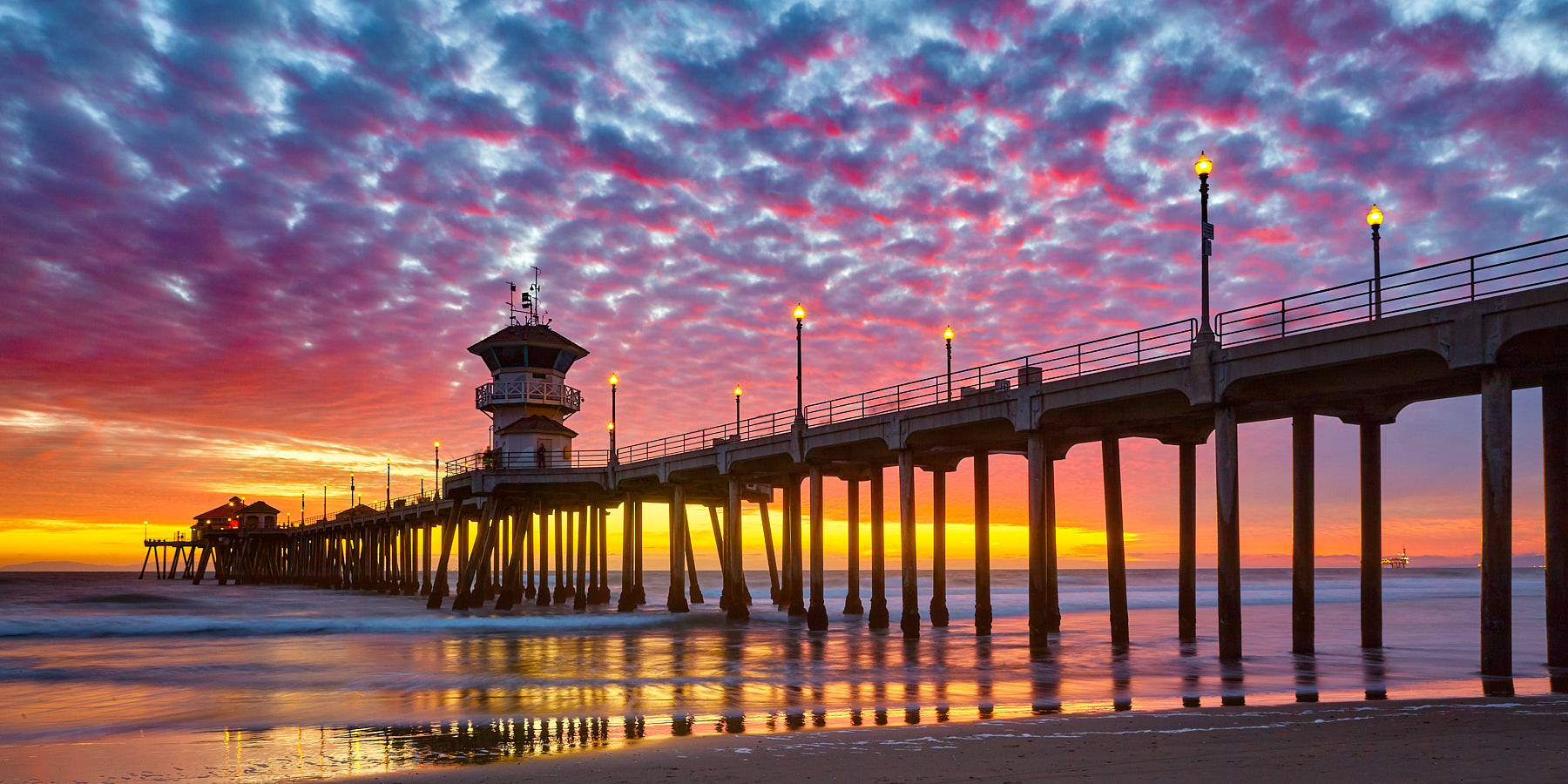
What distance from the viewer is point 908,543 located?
33.2 m

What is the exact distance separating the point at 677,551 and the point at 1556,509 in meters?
35.3

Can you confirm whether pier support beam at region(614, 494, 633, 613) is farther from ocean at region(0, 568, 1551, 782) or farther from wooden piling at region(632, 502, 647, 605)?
ocean at region(0, 568, 1551, 782)

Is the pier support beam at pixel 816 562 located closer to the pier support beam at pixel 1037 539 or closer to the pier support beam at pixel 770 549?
the pier support beam at pixel 1037 539

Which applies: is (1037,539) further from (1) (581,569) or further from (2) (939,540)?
(1) (581,569)

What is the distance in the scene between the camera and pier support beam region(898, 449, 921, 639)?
33000 mm

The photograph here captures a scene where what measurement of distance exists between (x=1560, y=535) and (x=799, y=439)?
909 inches

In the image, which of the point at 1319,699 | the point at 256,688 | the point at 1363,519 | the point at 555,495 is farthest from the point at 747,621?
the point at 1319,699

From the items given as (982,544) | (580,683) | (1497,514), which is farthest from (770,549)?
(1497,514)

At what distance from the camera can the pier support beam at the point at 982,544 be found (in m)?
34.0

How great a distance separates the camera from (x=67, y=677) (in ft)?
93.5

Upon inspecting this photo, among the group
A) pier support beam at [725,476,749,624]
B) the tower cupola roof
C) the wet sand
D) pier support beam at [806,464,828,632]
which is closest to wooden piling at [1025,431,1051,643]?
pier support beam at [806,464,828,632]

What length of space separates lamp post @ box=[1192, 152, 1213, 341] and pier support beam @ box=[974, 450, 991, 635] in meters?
11.8

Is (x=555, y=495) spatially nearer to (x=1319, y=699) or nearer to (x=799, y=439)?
(x=799, y=439)

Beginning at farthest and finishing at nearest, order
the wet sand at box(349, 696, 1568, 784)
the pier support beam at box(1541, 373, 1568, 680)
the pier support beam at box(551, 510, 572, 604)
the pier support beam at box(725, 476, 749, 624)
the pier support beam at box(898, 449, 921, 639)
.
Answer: the pier support beam at box(551, 510, 572, 604) < the pier support beam at box(725, 476, 749, 624) < the pier support beam at box(898, 449, 921, 639) < the pier support beam at box(1541, 373, 1568, 680) < the wet sand at box(349, 696, 1568, 784)
